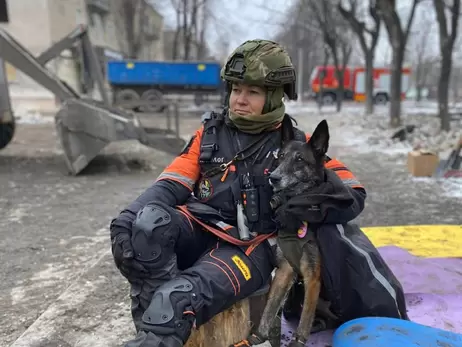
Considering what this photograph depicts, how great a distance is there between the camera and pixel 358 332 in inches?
74.3

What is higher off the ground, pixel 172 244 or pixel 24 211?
pixel 172 244

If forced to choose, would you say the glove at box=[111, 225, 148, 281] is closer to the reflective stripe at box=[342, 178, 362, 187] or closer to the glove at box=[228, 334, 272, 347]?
the glove at box=[228, 334, 272, 347]

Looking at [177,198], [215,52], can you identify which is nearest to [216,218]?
[177,198]

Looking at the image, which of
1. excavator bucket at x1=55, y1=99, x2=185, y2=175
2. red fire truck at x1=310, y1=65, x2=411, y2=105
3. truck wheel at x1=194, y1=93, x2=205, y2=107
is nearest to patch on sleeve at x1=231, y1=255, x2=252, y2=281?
excavator bucket at x1=55, y1=99, x2=185, y2=175

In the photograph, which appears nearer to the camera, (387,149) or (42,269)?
(42,269)

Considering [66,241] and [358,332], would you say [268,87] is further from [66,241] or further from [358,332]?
[66,241]

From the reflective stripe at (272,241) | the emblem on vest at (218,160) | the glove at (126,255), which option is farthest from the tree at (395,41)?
the glove at (126,255)

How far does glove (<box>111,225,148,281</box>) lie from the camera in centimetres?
176

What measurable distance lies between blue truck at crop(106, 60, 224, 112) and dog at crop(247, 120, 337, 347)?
18871 mm

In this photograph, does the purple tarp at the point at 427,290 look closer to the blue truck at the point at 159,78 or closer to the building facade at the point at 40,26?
the building facade at the point at 40,26

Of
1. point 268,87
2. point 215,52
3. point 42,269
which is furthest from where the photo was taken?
point 215,52

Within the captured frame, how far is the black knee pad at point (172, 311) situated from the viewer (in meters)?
1.62

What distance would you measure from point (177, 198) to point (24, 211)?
3.88 meters

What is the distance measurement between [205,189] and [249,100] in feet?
1.45
